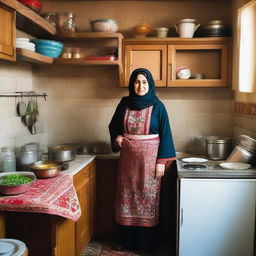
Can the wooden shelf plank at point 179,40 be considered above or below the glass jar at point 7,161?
above

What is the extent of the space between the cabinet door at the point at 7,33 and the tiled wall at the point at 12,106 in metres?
0.51

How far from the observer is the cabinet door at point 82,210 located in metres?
3.15

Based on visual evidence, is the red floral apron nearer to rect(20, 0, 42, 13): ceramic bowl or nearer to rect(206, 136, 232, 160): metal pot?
rect(206, 136, 232, 160): metal pot

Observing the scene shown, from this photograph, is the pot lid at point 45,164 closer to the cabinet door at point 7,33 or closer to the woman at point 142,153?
the woman at point 142,153

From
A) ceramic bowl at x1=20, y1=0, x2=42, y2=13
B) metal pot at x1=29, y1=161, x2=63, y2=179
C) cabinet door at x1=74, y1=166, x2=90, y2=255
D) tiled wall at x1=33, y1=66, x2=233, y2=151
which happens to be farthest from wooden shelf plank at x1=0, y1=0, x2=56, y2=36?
cabinet door at x1=74, y1=166, x2=90, y2=255


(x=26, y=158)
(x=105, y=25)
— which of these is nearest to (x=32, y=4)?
(x=105, y=25)

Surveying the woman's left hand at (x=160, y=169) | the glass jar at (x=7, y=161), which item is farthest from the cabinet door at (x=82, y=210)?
the woman's left hand at (x=160, y=169)

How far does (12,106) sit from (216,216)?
1911 mm

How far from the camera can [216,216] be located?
3.11m

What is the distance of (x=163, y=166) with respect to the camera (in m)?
3.37

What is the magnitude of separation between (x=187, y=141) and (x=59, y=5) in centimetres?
190

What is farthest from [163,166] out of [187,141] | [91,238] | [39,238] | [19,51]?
[19,51]

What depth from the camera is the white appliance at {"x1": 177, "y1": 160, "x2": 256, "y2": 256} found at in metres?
3.06

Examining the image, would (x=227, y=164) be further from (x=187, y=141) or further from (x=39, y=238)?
(x=39, y=238)
